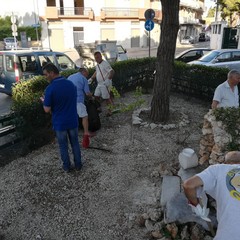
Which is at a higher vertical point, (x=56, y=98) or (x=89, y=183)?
(x=56, y=98)

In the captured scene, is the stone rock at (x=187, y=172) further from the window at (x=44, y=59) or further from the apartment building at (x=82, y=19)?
the apartment building at (x=82, y=19)

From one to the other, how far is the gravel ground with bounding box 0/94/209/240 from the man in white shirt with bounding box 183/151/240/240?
1.53 m

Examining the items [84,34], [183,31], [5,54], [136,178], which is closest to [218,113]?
[136,178]

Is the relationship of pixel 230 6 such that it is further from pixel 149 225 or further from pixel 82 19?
pixel 149 225

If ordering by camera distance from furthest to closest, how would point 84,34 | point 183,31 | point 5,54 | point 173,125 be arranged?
1. point 183,31
2. point 84,34
3. point 5,54
4. point 173,125

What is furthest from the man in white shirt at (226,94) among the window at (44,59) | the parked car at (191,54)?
the parked car at (191,54)

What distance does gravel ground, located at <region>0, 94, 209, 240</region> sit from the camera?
359 centimetres

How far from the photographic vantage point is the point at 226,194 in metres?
2.01

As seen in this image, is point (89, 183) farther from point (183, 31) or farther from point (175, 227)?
point (183, 31)

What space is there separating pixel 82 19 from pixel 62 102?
3685 cm

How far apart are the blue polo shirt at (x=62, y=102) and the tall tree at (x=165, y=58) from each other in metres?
2.79

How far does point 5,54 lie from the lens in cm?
973

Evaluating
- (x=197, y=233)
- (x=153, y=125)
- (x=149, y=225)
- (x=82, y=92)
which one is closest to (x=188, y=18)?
(x=153, y=125)

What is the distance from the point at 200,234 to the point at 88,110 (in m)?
3.68
